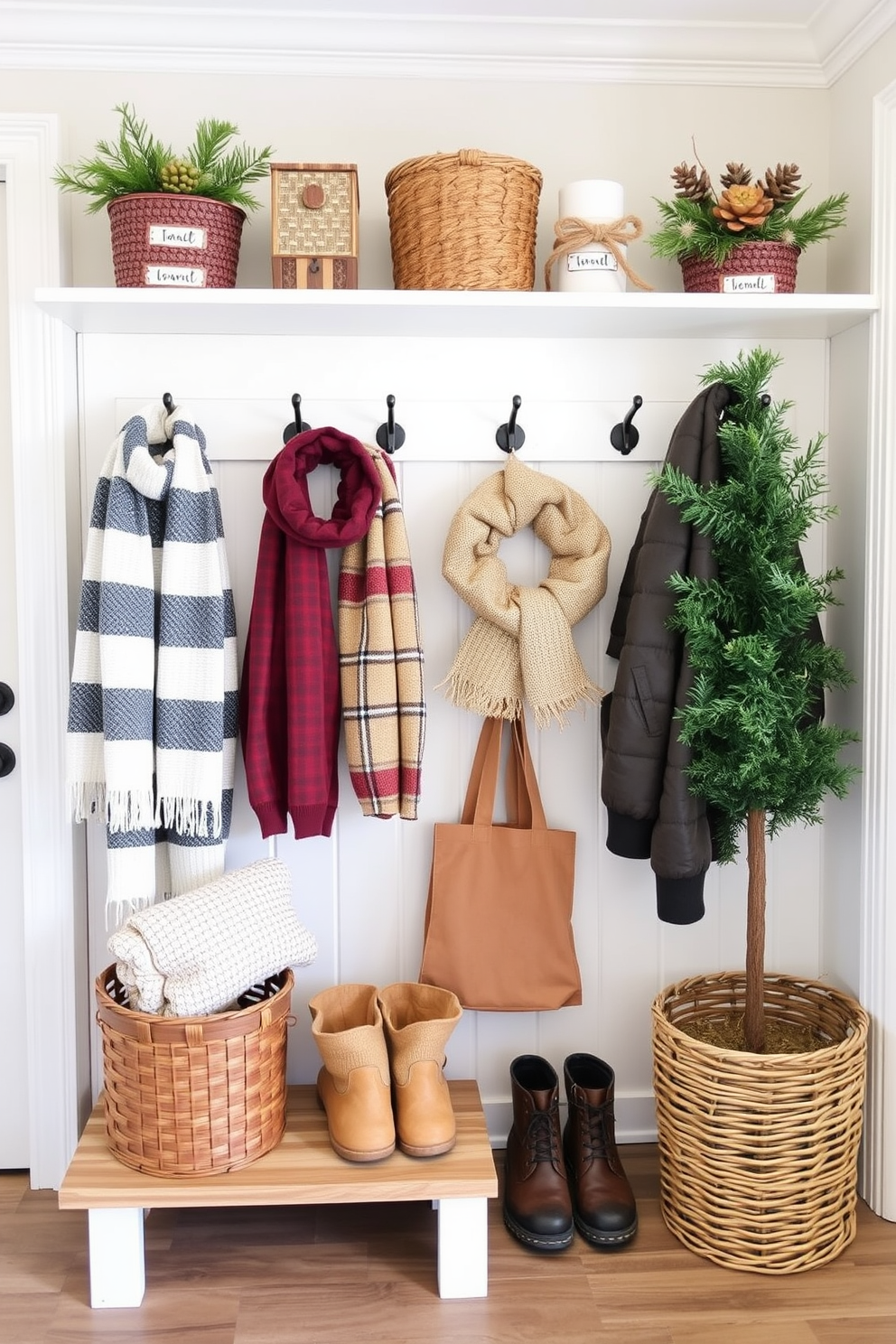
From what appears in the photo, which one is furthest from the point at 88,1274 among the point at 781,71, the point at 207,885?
the point at 781,71

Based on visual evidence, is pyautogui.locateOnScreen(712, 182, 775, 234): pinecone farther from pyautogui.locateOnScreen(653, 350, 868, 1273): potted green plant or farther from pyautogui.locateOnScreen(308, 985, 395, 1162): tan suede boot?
pyautogui.locateOnScreen(308, 985, 395, 1162): tan suede boot

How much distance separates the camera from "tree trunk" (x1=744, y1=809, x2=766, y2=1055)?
6.22 ft

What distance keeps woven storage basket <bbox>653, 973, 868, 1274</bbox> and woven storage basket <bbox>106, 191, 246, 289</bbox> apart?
1.51 metres

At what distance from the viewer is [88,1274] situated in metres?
1.79

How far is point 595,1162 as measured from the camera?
1.93 meters

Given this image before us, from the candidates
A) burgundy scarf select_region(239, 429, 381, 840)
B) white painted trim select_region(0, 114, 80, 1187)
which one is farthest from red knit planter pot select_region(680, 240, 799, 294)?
white painted trim select_region(0, 114, 80, 1187)

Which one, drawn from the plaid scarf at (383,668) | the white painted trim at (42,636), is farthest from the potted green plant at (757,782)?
the white painted trim at (42,636)

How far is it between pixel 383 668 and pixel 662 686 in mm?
490

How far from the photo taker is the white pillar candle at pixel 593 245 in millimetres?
1899

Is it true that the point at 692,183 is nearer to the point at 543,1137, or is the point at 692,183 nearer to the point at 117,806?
the point at 117,806

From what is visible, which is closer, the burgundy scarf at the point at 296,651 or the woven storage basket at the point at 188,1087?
the woven storage basket at the point at 188,1087

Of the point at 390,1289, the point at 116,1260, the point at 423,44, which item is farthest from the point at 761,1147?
the point at 423,44

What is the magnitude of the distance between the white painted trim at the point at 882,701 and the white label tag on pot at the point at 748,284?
19 centimetres

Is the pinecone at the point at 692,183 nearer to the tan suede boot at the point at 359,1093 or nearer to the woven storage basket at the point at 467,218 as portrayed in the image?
the woven storage basket at the point at 467,218
